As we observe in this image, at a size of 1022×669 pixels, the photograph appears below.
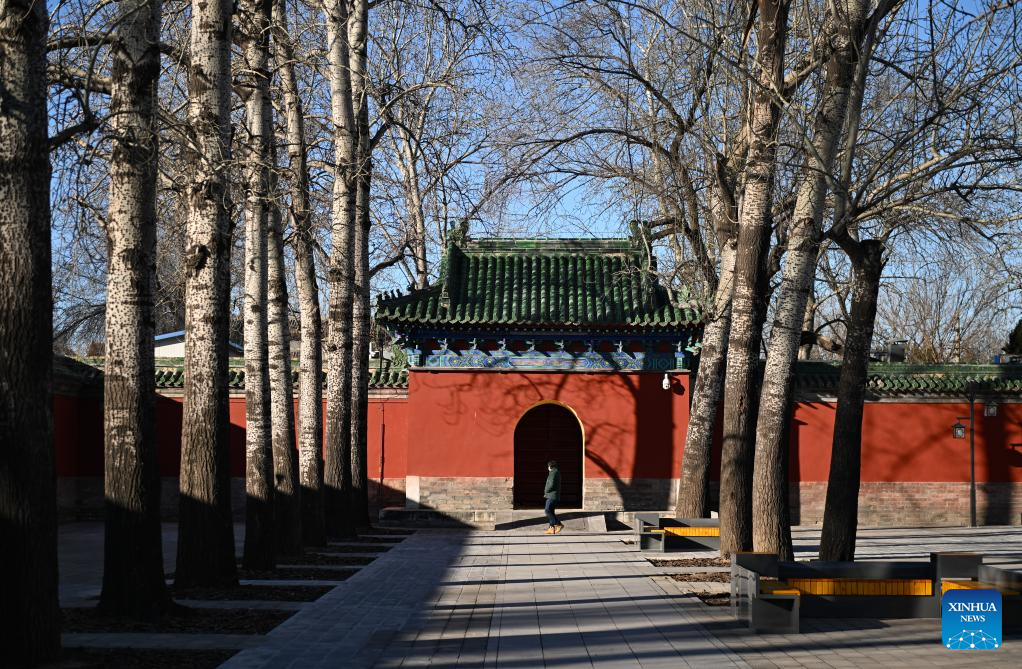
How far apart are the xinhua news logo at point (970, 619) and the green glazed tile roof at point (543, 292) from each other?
42.8 feet

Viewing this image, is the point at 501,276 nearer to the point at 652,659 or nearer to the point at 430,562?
the point at 430,562

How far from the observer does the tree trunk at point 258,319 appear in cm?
1314

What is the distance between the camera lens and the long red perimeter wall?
2300 centimetres

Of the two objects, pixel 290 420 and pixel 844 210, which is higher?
pixel 844 210

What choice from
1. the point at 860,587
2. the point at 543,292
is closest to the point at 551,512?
the point at 543,292

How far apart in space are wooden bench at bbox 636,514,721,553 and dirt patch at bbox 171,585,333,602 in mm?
6305

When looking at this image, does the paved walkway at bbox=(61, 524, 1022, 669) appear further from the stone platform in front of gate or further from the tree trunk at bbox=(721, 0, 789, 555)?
the stone platform in front of gate

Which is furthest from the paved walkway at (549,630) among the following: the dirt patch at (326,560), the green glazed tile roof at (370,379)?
the green glazed tile roof at (370,379)

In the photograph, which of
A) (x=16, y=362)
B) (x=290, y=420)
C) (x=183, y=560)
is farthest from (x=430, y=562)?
(x=16, y=362)

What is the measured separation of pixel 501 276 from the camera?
79.4 ft

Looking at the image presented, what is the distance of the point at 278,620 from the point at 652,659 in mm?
3479

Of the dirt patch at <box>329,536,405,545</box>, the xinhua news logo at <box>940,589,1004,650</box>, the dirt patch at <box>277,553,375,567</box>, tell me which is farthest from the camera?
the dirt patch at <box>329,536,405,545</box>

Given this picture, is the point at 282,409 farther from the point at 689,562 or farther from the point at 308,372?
the point at 689,562

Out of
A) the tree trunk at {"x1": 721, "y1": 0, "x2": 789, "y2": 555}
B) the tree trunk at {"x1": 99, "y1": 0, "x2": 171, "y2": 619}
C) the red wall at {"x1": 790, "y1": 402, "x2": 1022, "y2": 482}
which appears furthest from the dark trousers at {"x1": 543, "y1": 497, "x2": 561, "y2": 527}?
the tree trunk at {"x1": 99, "y1": 0, "x2": 171, "y2": 619}
